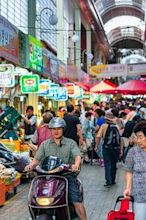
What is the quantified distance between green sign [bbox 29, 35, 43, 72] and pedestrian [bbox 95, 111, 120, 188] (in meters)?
6.46

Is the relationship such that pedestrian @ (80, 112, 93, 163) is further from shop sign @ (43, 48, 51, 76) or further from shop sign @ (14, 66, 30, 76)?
shop sign @ (43, 48, 51, 76)

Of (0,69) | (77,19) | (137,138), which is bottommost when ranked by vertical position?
(137,138)

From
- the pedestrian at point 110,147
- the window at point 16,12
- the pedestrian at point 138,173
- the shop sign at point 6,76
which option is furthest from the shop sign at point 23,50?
the pedestrian at point 138,173

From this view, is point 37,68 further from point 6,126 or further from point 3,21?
point 6,126

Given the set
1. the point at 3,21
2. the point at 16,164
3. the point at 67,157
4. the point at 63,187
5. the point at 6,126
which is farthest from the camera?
the point at 3,21

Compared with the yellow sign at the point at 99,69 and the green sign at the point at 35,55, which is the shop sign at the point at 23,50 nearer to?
the green sign at the point at 35,55

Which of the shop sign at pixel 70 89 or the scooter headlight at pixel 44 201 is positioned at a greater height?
the shop sign at pixel 70 89

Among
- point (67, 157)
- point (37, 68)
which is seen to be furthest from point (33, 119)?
point (67, 157)

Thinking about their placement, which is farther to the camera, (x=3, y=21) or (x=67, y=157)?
(x=3, y=21)

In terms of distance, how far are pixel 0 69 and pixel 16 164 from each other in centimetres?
224

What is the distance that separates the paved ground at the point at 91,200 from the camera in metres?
8.47

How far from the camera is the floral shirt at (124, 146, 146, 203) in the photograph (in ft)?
17.6

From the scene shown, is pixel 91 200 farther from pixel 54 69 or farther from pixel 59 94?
pixel 54 69

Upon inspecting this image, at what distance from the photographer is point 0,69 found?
12.0 meters
